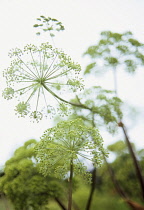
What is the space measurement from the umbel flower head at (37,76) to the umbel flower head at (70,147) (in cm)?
18

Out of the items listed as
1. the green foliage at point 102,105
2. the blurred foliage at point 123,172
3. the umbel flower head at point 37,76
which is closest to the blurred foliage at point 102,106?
the green foliage at point 102,105

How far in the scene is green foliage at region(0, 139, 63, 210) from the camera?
2064 millimetres

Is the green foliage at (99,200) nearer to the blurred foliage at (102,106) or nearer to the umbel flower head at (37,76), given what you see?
the blurred foliage at (102,106)

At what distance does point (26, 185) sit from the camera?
6.90 feet

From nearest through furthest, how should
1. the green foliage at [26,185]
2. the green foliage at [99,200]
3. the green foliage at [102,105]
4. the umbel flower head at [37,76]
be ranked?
the umbel flower head at [37,76] → the green foliage at [26,185] → the green foliage at [102,105] → the green foliage at [99,200]

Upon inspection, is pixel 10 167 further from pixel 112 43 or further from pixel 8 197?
pixel 112 43

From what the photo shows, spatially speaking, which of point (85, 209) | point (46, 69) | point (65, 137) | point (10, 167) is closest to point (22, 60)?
point (46, 69)

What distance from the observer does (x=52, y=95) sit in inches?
73.1

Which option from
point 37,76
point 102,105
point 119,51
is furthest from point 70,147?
point 119,51

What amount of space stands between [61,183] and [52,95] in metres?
0.88

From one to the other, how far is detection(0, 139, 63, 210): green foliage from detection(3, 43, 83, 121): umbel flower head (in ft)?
1.94

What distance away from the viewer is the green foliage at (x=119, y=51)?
8.07 feet

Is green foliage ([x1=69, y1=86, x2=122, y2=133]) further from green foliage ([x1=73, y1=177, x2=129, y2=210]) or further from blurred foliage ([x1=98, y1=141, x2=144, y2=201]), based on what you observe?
blurred foliage ([x1=98, y1=141, x2=144, y2=201])

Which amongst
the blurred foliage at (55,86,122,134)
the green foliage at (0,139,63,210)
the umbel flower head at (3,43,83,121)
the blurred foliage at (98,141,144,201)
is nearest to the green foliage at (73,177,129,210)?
the blurred foliage at (98,141,144,201)
